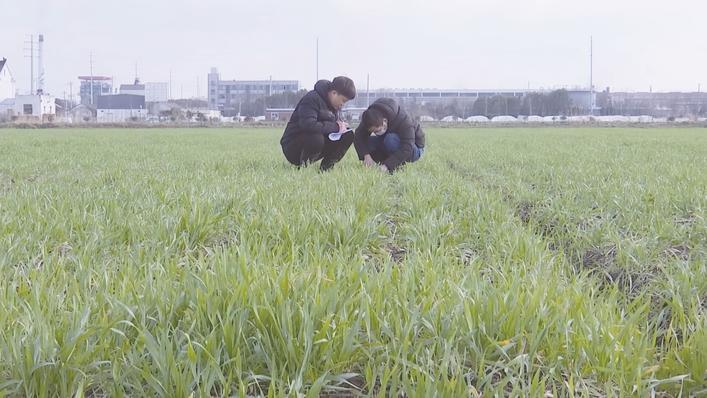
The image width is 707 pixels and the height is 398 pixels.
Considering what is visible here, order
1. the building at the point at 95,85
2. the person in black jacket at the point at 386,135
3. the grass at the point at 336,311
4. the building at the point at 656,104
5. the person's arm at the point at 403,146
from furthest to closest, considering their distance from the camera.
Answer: the building at the point at 95,85 → the building at the point at 656,104 → the person's arm at the point at 403,146 → the person in black jacket at the point at 386,135 → the grass at the point at 336,311

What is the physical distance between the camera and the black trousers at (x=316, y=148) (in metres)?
7.38

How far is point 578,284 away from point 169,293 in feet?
4.78

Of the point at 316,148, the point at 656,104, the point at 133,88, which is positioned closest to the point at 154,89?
the point at 133,88

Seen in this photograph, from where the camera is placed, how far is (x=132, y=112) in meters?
83.9

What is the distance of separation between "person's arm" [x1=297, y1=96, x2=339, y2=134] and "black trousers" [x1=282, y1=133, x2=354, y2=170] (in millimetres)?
138

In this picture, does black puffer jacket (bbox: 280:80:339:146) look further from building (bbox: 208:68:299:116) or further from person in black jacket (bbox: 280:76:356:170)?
building (bbox: 208:68:299:116)

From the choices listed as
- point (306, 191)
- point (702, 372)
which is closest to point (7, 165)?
point (306, 191)

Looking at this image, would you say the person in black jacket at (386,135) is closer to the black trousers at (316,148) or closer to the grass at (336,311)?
the black trousers at (316,148)

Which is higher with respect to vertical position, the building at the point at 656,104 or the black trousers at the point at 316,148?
the building at the point at 656,104

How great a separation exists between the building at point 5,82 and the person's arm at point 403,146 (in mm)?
80063

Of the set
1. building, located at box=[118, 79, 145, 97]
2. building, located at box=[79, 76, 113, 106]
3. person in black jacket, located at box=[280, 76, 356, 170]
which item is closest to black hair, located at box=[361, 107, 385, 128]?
person in black jacket, located at box=[280, 76, 356, 170]

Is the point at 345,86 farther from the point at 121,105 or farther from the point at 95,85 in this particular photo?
the point at 95,85

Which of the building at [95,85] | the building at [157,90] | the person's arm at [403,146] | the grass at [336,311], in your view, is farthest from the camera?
the building at [95,85]

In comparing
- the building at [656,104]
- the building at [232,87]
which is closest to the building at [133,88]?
the building at [232,87]
